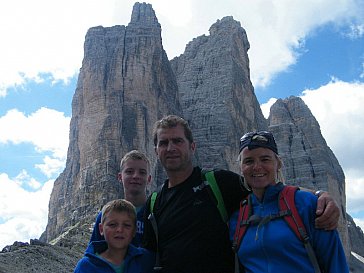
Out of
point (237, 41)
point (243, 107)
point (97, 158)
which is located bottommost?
point (97, 158)

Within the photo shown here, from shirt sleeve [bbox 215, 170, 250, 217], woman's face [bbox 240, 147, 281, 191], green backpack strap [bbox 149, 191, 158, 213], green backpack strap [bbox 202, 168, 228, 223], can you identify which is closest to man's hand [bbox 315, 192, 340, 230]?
woman's face [bbox 240, 147, 281, 191]

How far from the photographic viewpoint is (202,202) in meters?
4.54

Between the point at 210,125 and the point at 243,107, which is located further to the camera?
the point at 243,107

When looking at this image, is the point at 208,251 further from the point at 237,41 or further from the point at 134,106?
the point at 237,41

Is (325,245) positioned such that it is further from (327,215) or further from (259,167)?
(259,167)

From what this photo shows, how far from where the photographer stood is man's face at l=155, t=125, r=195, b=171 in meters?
4.85

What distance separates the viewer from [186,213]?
4.51 meters

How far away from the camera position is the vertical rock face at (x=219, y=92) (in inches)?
2688

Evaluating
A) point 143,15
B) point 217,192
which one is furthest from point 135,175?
point 143,15

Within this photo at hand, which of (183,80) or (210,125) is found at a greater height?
(183,80)

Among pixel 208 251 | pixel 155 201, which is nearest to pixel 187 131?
pixel 155 201

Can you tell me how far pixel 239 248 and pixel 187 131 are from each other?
1.50m

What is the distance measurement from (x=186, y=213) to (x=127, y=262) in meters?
0.82

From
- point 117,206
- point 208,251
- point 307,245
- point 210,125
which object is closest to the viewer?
point 307,245
